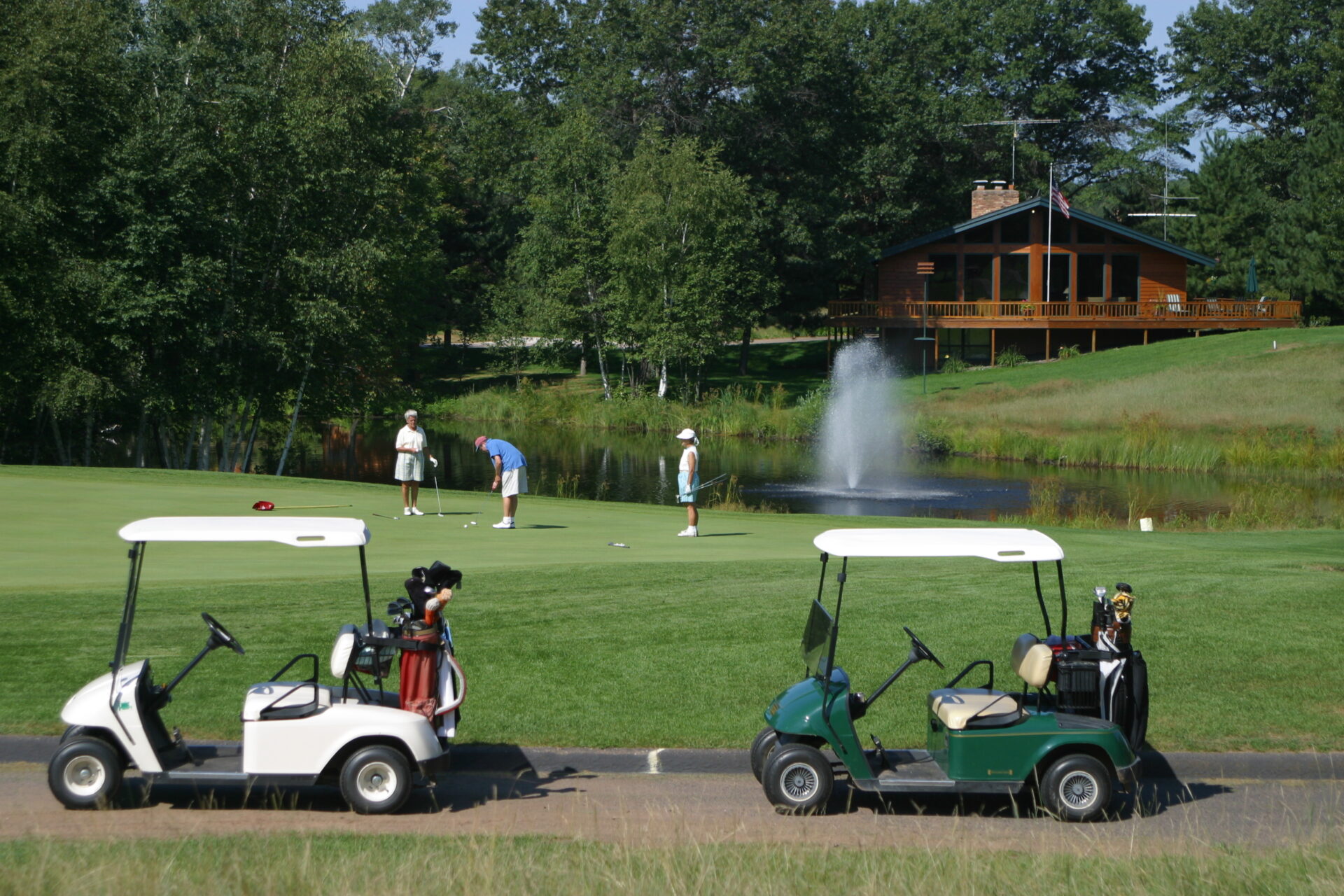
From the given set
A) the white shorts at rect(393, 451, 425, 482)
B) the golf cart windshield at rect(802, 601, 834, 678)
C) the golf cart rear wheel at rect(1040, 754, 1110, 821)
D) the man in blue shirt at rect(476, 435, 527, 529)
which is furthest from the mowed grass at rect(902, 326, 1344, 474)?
the golf cart windshield at rect(802, 601, 834, 678)

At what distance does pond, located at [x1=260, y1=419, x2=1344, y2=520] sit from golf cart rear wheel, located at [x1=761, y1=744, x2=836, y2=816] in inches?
814

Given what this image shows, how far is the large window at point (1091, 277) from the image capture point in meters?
65.0

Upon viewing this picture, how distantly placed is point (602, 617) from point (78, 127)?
25.4m

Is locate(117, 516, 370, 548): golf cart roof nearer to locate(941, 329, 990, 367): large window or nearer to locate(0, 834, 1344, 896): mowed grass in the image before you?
locate(0, 834, 1344, 896): mowed grass

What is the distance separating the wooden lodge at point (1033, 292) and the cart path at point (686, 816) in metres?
56.1

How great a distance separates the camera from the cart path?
7.35 metres

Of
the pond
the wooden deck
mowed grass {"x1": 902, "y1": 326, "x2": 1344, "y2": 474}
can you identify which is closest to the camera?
the pond

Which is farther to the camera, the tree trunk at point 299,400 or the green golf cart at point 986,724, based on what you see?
the tree trunk at point 299,400

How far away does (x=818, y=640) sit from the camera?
27.4ft

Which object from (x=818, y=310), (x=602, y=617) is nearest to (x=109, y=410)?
(x=602, y=617)

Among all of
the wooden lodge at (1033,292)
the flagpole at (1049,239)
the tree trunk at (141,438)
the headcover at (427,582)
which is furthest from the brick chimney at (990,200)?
the headcover at (427,582)

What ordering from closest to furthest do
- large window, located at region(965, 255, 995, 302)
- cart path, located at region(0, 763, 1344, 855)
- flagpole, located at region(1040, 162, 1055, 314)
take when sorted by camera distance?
cart path, located at region(0, 763, 1344, 855) → flagpole, located at region(1040, 162, 1055, 314) → large window, located at region(965, 255, 995, 302)

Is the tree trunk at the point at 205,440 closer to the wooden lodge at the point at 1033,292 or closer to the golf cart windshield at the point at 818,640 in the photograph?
the golf cart windshield at the point at 818,640

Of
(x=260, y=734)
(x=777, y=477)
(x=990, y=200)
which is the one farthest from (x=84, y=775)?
(x=990, y=200)
